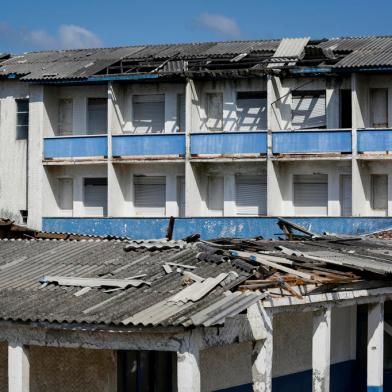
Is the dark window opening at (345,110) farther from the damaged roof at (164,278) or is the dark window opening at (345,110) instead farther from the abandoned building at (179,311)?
the damaged roof at (164,278)

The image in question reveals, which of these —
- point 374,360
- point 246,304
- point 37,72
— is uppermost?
point 37,72

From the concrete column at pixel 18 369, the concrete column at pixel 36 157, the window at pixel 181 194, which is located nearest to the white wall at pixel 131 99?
the window at pixel 181 194

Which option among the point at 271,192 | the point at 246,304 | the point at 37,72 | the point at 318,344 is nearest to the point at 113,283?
the point at 246,304

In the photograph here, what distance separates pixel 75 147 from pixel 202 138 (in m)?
4.66

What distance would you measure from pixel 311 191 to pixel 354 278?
68.3 feet

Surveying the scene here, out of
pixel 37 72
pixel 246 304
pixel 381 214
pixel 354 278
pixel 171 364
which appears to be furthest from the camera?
pixel 37 72

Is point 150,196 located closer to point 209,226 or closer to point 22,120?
point 209,226

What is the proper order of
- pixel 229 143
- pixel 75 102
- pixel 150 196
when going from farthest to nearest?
pixel 75 102 < pixel 150 196 < pixel 229 143

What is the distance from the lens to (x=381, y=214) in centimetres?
3728

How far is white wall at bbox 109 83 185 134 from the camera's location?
39.7m

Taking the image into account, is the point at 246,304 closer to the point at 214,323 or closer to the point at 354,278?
the point at 214,323

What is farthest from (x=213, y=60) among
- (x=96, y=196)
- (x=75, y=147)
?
(x=96, y=196)

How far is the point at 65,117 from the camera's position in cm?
4128

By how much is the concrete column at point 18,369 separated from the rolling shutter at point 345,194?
22.8m
